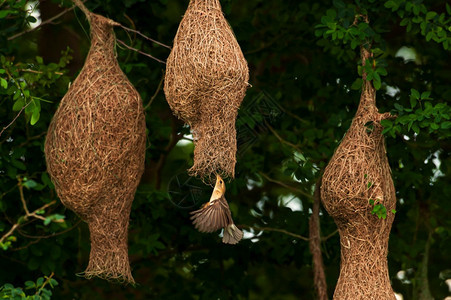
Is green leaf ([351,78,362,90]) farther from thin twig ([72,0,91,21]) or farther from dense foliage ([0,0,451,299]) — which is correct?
thin twig ([72,0,91,21])

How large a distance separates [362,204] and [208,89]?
3.07 feet

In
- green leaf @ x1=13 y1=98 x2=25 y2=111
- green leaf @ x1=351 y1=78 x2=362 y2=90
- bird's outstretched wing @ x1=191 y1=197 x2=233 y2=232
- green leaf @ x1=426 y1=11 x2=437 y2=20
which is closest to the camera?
bird's outstretched wing @ x1=191 y1=197 x2=233 y2=232

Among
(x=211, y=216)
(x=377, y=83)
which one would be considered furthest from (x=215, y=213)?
(x=377, y=83)

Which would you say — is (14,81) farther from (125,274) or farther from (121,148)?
(125,274)

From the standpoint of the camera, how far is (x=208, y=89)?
4.64 meters

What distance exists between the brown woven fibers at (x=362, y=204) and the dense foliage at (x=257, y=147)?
378 mm

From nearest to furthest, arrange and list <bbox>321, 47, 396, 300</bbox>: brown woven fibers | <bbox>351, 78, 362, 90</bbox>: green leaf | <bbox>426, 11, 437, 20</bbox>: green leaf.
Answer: <bbox>321, 47, 396, 300</bbox>: brown woven fibers → <bbox>426, 11, 437, 20</bbox>: green leaf → <bbox>351, 78, 362, 90</bbox>: green leaf

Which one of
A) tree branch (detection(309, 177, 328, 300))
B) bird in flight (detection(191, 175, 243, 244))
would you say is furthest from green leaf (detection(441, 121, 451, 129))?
tree branch (detection(309, 177, 328, 300))

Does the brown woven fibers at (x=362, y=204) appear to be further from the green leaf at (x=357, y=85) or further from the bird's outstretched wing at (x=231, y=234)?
the green leaf at (x=357, y=85)

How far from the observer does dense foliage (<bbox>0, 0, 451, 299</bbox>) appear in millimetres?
5863

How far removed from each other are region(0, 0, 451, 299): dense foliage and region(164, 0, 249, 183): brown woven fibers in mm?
803

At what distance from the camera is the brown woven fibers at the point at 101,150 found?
490 centimetres

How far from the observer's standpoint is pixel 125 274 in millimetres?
5020

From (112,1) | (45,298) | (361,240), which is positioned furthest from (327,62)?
(45,298)
